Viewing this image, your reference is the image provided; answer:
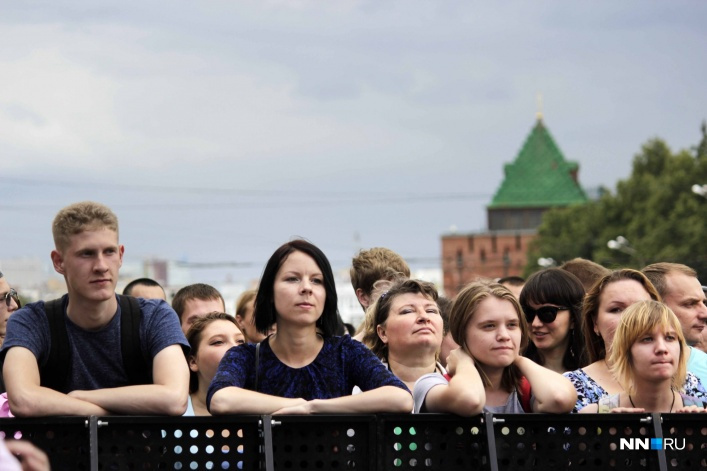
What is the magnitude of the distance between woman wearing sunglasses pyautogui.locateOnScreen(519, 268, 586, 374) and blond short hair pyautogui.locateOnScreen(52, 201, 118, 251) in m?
2.68

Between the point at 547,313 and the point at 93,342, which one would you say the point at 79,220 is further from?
the point at 547,313

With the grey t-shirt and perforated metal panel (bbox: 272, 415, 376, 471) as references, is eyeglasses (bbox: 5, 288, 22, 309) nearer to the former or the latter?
the grey t-shirt

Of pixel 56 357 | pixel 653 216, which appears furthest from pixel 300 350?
pixel 653 216

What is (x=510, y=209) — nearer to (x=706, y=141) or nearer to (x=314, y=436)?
(x=706, y=141)

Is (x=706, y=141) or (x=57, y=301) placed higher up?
(x=706, y=141)

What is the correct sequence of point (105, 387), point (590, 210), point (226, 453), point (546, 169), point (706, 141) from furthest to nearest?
point (546, 169), point (590, 210), point (706, 141), point (105, 387), point (226, 453)

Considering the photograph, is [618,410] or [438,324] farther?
[438,324]

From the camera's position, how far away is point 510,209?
162375 millimetres

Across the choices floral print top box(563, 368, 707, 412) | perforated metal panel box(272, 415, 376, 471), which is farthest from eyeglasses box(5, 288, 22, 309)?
floral print top box(563, 368, 707, 412)

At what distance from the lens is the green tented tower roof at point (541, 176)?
15512cm

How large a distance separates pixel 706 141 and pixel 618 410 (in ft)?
237

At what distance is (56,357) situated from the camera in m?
6.37

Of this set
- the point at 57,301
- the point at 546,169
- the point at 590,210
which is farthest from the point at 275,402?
Answer: the point at 546,169

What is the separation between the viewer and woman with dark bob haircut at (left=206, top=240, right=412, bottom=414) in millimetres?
6270
